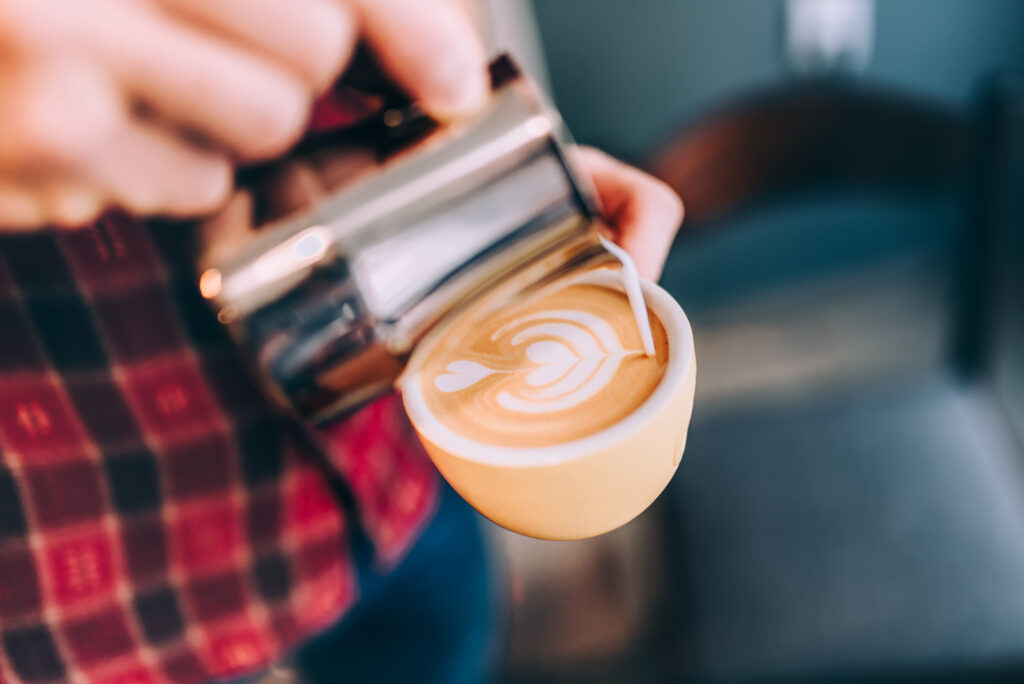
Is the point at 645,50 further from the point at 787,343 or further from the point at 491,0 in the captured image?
the point at 787,343

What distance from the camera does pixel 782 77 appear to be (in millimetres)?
920

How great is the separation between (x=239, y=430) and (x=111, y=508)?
0.18 ft

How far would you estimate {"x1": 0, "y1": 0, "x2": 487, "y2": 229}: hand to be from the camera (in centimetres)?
14

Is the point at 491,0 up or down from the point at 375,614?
up

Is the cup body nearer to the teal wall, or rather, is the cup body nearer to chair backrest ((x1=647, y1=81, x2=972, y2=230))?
chair backrest ((x1=647, y1=81, x2=972, y2=230))

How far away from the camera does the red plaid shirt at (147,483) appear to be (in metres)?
0.21

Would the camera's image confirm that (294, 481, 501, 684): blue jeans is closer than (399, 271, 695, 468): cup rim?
No

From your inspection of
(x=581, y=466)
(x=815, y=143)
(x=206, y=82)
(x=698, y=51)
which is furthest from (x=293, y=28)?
(x=698, y=51)

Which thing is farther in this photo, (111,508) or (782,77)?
(782,77)

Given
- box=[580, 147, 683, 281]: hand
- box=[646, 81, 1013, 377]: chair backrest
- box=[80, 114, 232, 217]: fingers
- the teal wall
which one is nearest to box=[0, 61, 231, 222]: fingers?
box=[80, 114, 232, 217]: fingers

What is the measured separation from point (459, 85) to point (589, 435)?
0.32ft

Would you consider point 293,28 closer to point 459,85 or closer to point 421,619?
point 459,85

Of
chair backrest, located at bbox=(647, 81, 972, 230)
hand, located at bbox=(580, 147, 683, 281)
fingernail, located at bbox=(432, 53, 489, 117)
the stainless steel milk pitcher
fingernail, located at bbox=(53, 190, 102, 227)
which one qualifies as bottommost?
chair backrest, located at bbox=(647, 81, 972, 230)

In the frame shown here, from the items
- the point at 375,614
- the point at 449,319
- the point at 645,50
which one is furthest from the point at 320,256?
the point at 645,50
